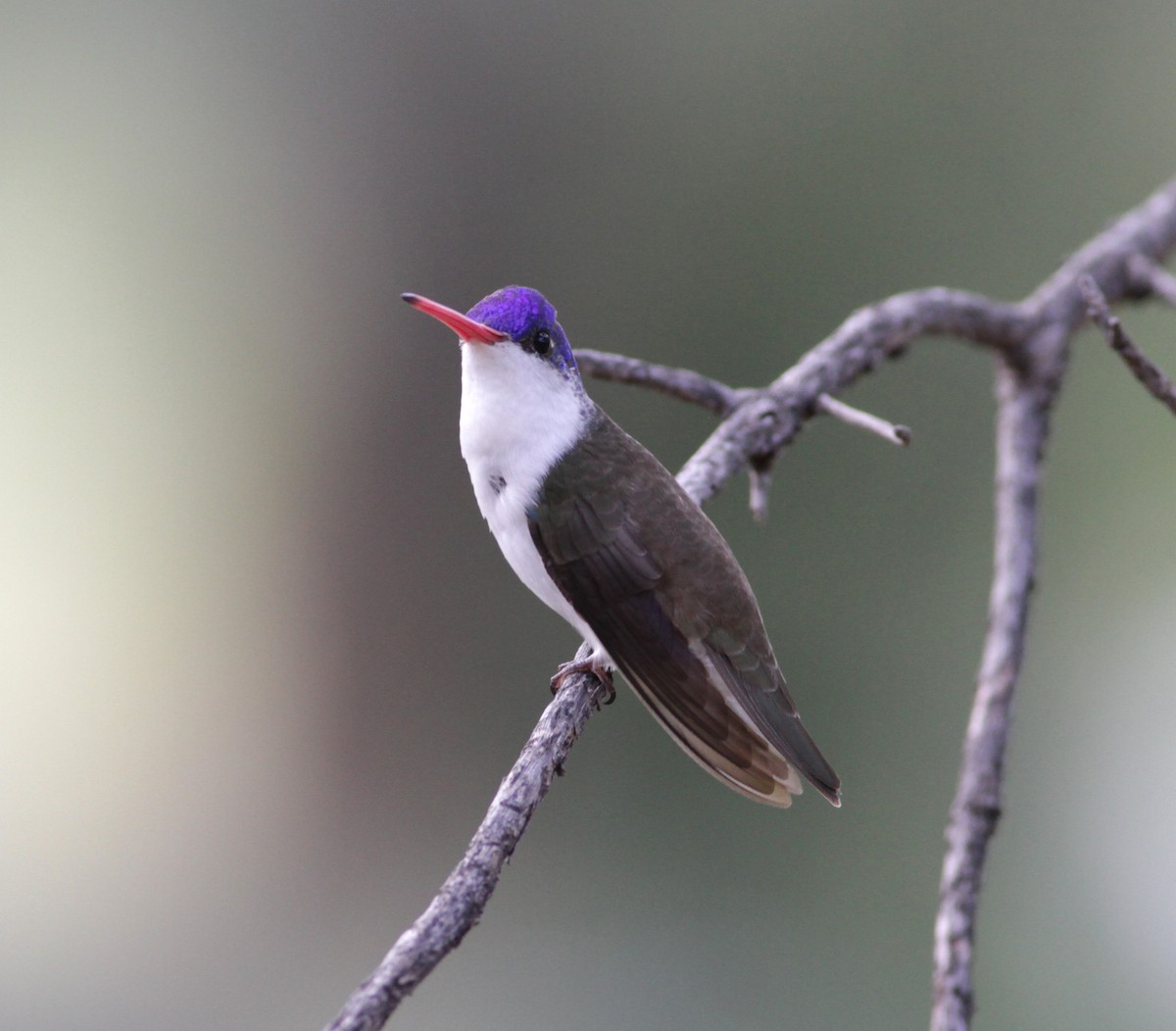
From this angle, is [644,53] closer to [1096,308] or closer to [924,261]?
[924,261]

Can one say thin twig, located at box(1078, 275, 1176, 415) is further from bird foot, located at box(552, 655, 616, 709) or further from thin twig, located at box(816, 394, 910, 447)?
bird foot, located at box(552, 655, 616, 709)

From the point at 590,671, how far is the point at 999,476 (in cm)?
121

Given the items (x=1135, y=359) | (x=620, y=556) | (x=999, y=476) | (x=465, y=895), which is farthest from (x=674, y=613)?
(x=999, y=476)

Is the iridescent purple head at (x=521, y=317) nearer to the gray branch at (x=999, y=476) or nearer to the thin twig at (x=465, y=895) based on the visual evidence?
the gray branch at (x=999, y=476)

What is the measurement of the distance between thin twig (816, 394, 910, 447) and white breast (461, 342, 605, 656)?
1.63 ft

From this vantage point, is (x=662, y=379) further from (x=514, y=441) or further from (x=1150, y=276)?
(x=1150, y=276)

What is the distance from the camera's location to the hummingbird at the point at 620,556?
1.93 meters

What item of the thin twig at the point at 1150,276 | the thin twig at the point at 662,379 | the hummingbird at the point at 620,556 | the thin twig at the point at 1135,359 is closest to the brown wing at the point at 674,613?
the hummingbird at the point at 620,556

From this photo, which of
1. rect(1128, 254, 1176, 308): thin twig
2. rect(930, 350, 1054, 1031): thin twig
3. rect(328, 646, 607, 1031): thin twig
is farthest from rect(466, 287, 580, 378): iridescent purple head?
rect(1128, 254, 1176, 308): thin twig

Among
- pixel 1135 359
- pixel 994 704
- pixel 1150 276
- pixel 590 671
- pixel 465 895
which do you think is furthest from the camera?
pixel 1150 276

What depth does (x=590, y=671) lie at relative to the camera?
2.01m

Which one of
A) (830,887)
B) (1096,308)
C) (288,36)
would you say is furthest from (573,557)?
(288,36)

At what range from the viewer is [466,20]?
212 inches

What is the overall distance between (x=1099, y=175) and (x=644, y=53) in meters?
2.22
